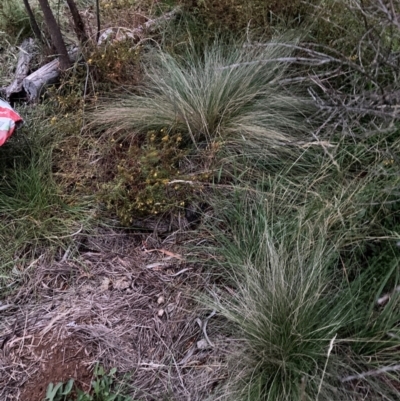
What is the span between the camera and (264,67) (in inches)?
116

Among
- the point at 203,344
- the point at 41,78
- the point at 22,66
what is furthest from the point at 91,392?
the point at 22,66

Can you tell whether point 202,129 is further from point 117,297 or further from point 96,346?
point 96,346

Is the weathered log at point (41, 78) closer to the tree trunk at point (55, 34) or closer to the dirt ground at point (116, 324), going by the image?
the tree trunk at point (55, 34)

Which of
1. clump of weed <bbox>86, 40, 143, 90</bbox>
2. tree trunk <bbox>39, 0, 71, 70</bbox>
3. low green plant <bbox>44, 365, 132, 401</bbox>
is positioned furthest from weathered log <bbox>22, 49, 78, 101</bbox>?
low green plant <bbox>44, 365, 132, 401</bbox>

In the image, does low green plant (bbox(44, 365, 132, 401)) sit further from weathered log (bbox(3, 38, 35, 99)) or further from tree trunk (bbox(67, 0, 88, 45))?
tree trunk (bbox(67, 0, 88, 45))

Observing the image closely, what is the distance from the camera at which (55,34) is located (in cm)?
311

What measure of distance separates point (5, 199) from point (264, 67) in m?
1.60

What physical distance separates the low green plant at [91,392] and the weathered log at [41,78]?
1.87 m

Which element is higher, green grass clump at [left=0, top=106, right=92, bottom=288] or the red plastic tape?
the red plastic tape

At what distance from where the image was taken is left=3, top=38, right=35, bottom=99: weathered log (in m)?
3.25

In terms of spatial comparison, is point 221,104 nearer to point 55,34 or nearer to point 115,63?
point 115,63

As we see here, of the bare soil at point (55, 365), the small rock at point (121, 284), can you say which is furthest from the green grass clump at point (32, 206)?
the bare soil at point (55, 365)

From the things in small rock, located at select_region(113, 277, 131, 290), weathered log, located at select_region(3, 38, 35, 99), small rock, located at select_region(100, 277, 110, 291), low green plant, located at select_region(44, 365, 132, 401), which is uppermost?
weathered log, located at select_region(3, 38, 35, 99)

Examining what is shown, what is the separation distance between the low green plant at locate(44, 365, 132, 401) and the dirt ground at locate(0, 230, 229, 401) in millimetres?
40
